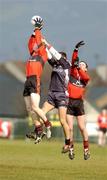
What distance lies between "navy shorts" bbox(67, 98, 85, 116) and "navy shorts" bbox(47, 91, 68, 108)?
762mm

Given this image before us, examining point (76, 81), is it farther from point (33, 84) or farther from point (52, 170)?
point (52, 170)

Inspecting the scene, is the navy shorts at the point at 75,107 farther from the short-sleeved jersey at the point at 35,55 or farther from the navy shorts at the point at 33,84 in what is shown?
the short-sleeved jersey at the point at 35,55

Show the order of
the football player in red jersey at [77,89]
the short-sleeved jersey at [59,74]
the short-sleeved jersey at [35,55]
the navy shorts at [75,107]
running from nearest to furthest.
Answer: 1. the short-sleeved jersey at [35,55]
2. the short-sleeved jersey at [59,74]
3. the football player in red jersey at [77,89]
4. the navy shorts at [75,107]

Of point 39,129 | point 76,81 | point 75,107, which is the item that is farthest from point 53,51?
point 75,107

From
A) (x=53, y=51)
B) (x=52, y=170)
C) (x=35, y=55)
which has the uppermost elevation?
(x=53, y=51)

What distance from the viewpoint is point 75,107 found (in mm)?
23766

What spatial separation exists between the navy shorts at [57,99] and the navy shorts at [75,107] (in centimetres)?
76

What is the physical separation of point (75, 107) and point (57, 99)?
1111mm

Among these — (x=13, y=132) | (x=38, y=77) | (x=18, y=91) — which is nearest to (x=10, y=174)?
(x=38, y=77)

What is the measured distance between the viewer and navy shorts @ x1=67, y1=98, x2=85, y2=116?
77.9 ft

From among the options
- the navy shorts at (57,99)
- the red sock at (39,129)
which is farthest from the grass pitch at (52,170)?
the navy shorts at (57,99)

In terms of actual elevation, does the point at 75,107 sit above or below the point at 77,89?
below

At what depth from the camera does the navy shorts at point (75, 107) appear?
23.7 m

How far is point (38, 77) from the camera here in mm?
21625
